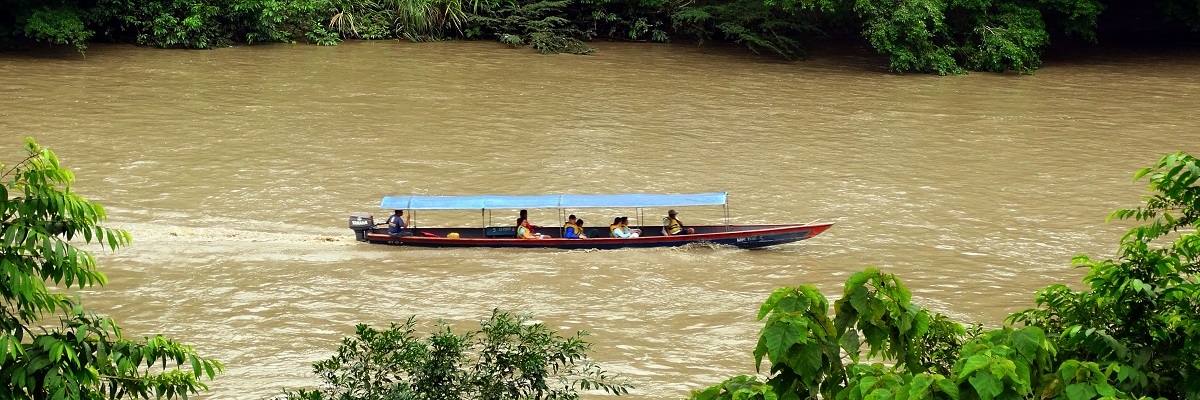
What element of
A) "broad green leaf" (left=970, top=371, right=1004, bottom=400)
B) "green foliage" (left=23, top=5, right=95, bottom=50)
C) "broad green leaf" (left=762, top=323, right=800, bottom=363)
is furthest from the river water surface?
"broad green leaf" (left=970, top=371, right=1004, bottom=400)

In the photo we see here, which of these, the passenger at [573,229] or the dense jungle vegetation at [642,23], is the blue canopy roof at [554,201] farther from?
the dense jungle vegetation at [642,23]

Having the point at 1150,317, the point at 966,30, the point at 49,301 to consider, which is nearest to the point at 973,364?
the point at 1150,317

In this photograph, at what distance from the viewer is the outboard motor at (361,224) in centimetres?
1466

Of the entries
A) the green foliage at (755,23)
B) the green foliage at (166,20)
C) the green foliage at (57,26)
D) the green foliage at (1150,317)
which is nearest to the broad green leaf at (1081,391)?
the green foliage at (1150,317)

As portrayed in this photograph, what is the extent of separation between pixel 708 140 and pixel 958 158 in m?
4.16

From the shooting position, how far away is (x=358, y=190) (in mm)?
17156

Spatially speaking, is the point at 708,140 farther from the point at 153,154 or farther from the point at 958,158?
the point at 153,154

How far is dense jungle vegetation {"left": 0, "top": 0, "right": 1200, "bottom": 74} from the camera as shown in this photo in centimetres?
2589

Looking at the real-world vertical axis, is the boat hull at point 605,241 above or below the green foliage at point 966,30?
below

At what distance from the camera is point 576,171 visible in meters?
18.3

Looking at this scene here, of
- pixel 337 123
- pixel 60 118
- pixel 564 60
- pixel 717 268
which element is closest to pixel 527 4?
pixel 564 60

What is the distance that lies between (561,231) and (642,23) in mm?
15924

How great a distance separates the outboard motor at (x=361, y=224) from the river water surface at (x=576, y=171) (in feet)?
1.06

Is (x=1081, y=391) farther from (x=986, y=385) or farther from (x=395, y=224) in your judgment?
(x=395, y=224)
